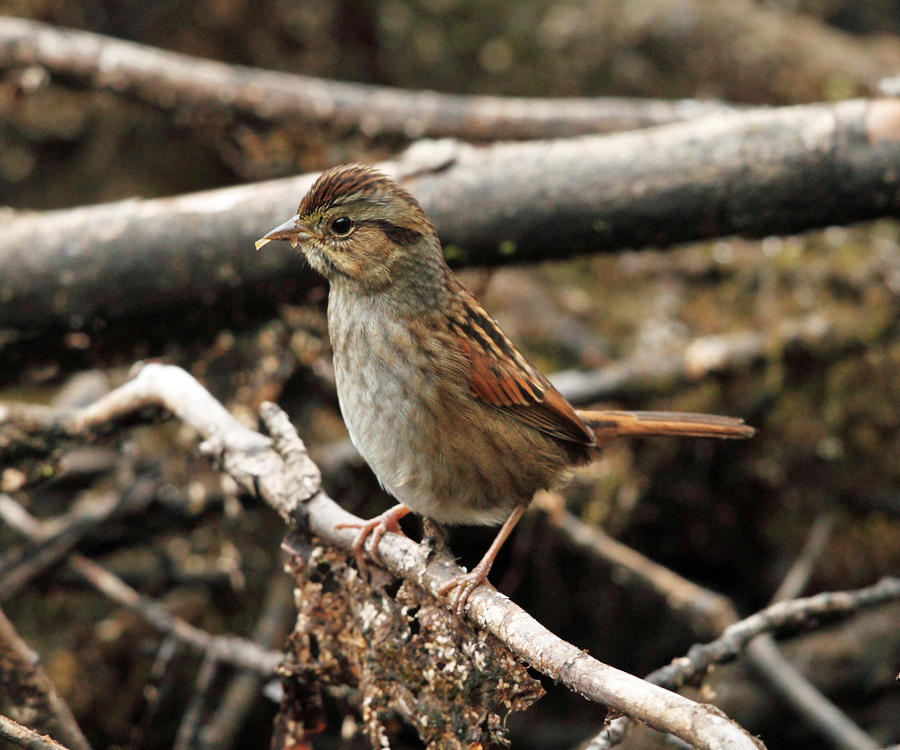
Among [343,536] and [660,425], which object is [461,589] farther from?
[660,425]

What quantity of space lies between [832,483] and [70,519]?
3353 millimetres

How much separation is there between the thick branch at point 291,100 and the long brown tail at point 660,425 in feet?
7.20

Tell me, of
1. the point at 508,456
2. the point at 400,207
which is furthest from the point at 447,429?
the point at 400,207

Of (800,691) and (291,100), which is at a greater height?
(291,100)

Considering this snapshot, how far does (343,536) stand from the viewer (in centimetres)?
245

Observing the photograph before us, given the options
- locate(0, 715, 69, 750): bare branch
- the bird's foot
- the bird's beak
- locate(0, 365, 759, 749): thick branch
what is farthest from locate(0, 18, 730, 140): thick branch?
locate(0, 715, 69, 750): bare branch

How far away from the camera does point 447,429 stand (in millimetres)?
2766

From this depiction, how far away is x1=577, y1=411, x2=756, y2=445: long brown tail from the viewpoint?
10.9ft

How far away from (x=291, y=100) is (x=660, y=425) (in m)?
2.56

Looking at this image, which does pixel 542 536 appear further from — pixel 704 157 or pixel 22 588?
pixel 22 588

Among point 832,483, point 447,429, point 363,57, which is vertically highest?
point 363,57

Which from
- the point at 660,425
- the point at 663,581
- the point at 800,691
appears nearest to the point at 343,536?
the point at 660,425

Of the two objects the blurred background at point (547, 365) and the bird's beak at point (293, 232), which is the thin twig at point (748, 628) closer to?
the blurred background at point (547, 365)

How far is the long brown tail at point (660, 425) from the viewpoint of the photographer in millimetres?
3330
